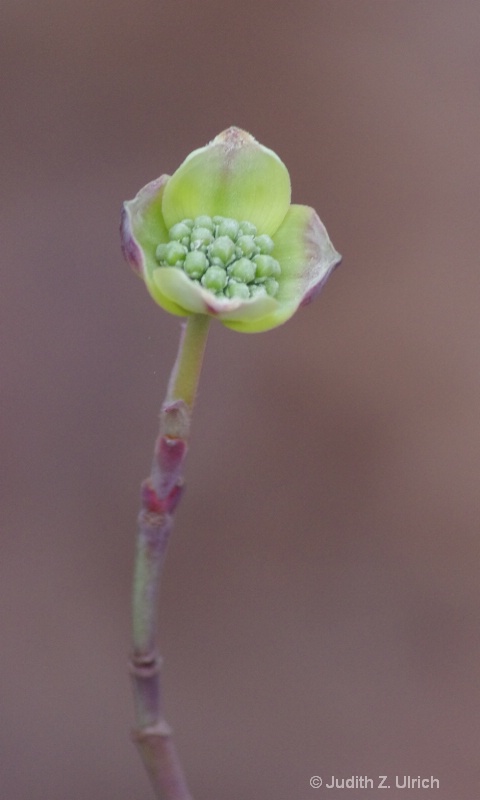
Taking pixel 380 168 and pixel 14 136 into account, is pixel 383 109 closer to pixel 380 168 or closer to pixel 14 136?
pixel 380 168

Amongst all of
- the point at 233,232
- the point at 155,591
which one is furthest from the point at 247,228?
the point at 155,591

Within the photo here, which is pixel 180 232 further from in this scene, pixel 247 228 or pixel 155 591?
pixel 155 591

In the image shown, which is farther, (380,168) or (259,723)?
(380,168)

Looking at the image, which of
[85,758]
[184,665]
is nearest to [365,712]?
[184,665]

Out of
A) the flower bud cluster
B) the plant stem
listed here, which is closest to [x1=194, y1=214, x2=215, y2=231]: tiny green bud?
the flower bud cluster

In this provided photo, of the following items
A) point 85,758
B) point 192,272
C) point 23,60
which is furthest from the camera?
point 23,60

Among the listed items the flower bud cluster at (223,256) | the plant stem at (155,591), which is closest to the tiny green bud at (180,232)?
the flower bud cluster at (223,256)

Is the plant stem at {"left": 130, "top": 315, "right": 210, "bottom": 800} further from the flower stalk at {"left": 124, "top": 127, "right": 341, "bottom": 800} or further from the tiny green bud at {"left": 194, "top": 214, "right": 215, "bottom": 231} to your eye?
the tiny green bud at {"left": 194, "top": 214, "right": 215, "bottom": 231}
